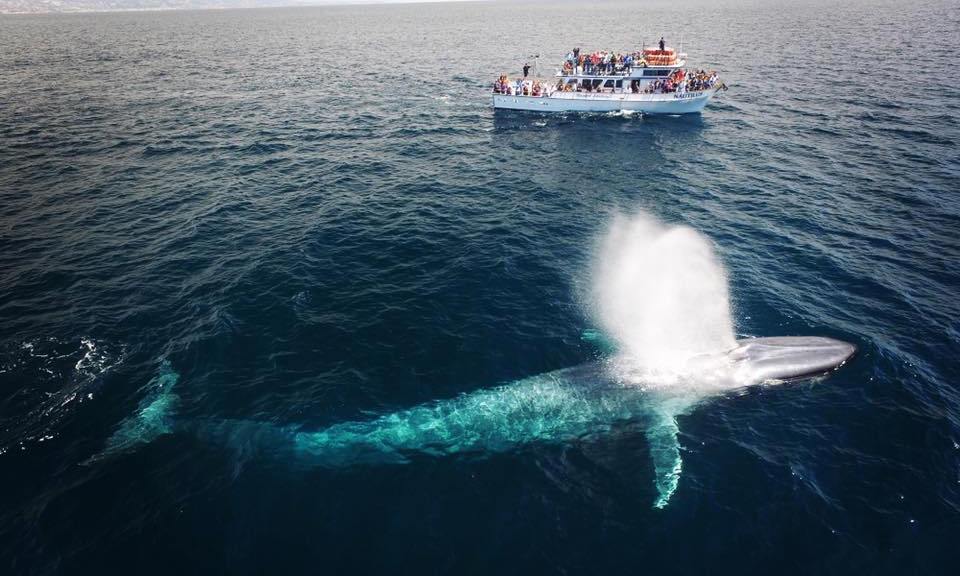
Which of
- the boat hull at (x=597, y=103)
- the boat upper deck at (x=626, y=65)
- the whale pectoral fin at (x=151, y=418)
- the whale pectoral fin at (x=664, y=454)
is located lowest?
the whale pectoral fin at (x=664, y=454)

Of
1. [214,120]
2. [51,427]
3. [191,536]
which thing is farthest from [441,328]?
→ [214,120]

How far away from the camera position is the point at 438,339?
3044 centimetres

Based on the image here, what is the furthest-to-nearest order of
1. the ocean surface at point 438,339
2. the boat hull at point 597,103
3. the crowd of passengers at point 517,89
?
the crowd of passengers at point 517,89
the boat hull at point 597,103
the ocean surface at point 438,339

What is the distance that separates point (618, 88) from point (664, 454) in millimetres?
80430

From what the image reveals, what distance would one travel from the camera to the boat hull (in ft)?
269

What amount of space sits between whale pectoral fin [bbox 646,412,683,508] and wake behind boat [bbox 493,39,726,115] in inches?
2907

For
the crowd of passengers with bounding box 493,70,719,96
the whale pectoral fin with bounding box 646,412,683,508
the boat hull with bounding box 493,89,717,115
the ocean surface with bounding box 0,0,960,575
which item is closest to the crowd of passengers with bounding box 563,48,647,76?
the crowd of passengers with bounding box 493,70,719,96

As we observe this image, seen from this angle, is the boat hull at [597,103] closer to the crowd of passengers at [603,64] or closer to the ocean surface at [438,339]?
the crowd of passengers at [603,64]

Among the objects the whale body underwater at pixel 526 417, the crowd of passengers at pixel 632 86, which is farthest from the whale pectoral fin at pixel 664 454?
the crowd of passengers at pixel 632 86

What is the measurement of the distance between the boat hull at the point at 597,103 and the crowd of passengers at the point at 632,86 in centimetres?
137

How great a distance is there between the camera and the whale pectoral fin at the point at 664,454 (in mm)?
21280

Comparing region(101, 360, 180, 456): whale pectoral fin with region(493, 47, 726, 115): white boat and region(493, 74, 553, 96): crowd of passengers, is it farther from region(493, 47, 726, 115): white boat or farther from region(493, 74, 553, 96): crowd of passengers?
region(493, 74, 553, 96): crowd of passengers

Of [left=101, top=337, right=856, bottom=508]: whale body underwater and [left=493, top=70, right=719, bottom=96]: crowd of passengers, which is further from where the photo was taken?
[left=493, top=70, right=719, bottom=96]: crowd of passengers

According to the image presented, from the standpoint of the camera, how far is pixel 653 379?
26750 millimetres
